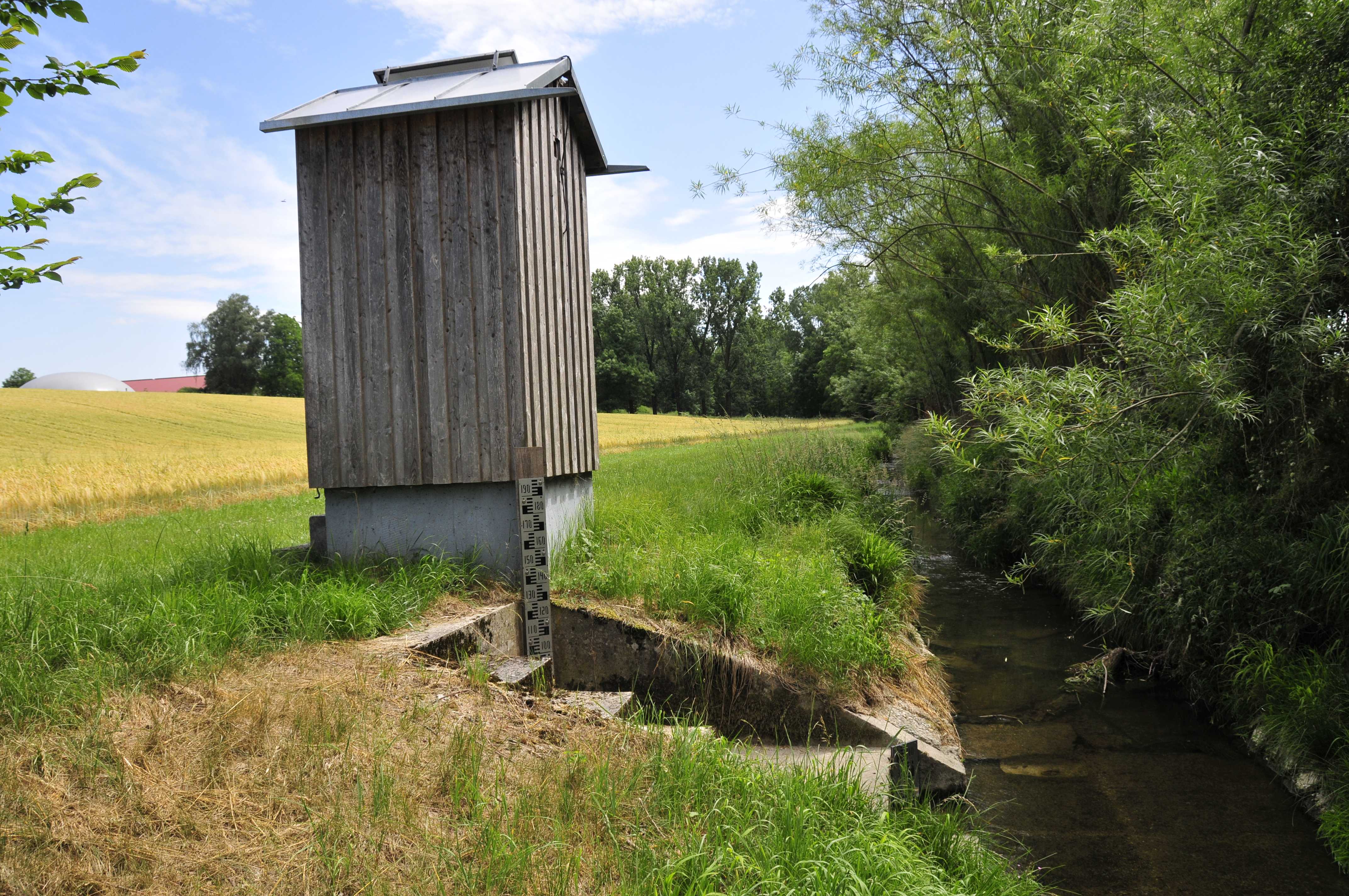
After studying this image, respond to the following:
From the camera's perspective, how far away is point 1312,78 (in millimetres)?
4965

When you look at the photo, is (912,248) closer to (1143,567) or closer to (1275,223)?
(1143,567)

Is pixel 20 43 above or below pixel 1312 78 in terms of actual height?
below

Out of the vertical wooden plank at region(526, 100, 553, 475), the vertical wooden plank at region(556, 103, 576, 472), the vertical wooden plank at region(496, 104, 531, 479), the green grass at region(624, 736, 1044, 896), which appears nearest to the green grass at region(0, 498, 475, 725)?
the vertical wooden plank at region(496, 104, 531, 479)

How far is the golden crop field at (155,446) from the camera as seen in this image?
1498 cm

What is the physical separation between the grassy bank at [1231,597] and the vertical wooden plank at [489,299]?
11.7 feet

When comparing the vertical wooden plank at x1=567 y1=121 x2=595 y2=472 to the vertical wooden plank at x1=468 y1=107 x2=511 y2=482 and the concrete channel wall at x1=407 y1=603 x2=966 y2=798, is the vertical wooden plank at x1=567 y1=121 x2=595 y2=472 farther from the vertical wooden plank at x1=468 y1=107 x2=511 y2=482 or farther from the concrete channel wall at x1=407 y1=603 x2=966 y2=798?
the concrete channel wall at x1=407 y1=603 x2=966 y2=798

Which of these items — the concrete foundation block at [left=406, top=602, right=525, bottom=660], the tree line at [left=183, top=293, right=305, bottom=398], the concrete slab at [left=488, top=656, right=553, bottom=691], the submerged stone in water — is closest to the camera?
the concrete slab at [left=488, top=656, right=553, bottom=691]

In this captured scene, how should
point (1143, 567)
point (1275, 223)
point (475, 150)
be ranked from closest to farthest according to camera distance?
1. point (1275, 223)
2. point (475, 150)
3. point (1143, 567)

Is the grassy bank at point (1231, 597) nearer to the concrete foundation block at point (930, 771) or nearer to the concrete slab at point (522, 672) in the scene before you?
the concrete foundation block at point (930, 771)

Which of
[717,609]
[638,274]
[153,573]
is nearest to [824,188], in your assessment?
[717,609]

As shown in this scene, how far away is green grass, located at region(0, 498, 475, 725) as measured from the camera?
12.5ft

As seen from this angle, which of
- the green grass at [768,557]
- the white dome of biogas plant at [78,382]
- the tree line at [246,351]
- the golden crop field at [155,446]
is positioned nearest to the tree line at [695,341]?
the golden crop field at [155,446]

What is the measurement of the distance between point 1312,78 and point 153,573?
8.56 metres

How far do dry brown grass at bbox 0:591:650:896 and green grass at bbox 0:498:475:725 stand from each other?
28 cm
